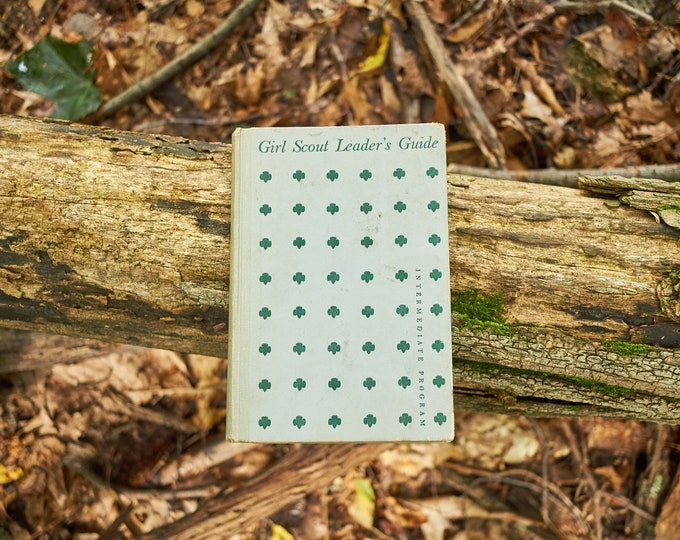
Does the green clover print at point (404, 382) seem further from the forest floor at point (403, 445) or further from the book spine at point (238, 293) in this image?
the forest floor at point (403, 445)

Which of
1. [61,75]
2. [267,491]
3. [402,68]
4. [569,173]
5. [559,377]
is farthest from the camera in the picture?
[402,68]

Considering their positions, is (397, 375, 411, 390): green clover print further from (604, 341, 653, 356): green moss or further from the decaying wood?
the decaying wood

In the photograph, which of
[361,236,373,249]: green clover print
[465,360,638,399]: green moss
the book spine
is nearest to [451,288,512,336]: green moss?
[465,360,638,399]: green moss

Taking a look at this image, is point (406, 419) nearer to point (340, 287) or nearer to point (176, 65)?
point (340, 287)

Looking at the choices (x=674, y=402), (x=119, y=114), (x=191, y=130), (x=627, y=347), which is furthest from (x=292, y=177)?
(x=119, y=114)

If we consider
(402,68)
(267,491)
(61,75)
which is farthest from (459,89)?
(267,491)

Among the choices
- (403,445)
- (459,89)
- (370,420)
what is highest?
(459,89)

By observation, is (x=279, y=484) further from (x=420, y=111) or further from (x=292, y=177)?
(x=420, y=111)
